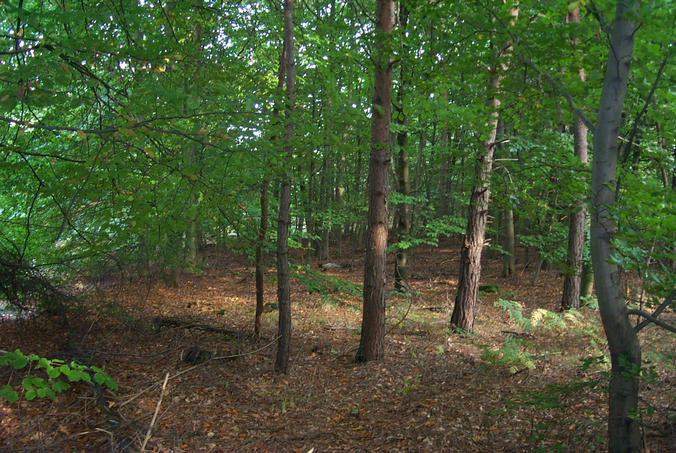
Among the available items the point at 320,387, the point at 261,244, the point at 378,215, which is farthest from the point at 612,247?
the point at 261,244

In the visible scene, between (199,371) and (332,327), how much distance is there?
3.40 meters

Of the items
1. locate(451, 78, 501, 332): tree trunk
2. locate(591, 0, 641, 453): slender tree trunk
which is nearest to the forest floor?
locate(591, 0, 641, 453): slender tree trunk

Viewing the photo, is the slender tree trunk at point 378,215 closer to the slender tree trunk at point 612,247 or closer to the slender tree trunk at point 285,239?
the slender tree trunk at point 285,239

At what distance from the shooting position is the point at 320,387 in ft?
20.9

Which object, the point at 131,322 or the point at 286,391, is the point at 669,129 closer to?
the point at 286,391

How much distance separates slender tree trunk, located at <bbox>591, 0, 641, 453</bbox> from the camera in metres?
3.01

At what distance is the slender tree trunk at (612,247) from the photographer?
3.01 meters

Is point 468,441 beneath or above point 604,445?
beneath

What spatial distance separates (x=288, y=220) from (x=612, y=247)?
4.43 metres

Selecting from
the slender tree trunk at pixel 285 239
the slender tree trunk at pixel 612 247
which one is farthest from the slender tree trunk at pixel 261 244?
the slender tree trunk at pixel 612 247

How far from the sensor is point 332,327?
30.8 feet

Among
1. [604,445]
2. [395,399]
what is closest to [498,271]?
[395,399]

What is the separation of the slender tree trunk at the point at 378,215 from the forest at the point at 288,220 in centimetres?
3

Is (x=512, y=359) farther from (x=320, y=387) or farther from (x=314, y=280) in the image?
(x=314, y=280)
